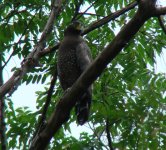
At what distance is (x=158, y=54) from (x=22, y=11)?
1460 millimetres

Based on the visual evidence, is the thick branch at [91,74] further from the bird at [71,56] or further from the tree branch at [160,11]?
the bird at [71,56]

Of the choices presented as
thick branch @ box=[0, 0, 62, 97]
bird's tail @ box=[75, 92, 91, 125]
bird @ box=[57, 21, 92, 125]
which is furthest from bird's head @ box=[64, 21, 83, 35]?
thick branch @ box=[0, 0, 62, 97]

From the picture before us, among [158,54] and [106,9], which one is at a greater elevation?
[106,9]

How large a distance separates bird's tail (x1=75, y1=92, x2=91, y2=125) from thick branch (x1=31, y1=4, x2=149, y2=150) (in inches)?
47.2

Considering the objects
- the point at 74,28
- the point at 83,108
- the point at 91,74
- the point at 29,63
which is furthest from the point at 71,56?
the point at 91,74

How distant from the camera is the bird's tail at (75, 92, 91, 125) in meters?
4.52

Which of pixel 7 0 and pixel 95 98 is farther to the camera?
pixel 95 98

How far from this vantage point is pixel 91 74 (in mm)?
3119

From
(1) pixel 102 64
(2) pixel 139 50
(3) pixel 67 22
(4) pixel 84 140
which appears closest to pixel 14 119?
(4) pixel 84 140

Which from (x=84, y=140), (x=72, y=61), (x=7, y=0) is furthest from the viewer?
(x=72, y=61)

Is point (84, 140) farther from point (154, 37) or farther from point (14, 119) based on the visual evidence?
point (154, 37)

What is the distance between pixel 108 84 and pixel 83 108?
1.94ft

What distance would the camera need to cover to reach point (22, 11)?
4.54 meters

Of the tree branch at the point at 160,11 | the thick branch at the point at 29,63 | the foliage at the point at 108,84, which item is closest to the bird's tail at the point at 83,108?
the foliage at the point at 108,84
